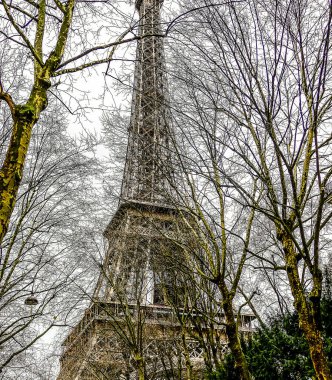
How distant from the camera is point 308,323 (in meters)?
4.91

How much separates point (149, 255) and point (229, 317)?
7475 millimetres

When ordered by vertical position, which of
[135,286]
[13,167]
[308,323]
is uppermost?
[135,286]

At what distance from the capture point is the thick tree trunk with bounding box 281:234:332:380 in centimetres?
466

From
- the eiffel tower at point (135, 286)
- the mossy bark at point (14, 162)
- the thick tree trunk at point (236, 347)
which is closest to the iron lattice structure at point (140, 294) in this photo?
the eiffel tower at point (135, 286)

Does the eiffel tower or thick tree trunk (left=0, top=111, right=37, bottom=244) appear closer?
thick tree trunk (left=0, top=111, right=37, bottom=244)

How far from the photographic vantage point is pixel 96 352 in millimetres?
16375

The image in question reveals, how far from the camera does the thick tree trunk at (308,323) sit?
4660mm

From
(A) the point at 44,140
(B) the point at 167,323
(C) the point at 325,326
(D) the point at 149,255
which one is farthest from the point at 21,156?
(B) the point at 167,323

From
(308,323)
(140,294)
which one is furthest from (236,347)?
(140,294)

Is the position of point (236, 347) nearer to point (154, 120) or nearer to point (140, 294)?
point (140, 294)

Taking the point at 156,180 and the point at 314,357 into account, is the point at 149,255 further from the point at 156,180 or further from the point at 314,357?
the point at 314,357

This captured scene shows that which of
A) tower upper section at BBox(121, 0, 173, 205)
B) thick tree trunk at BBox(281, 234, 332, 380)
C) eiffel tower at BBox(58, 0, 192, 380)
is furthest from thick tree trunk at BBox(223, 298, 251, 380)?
eiffel tower at BBox(58, 0, 192, 380)

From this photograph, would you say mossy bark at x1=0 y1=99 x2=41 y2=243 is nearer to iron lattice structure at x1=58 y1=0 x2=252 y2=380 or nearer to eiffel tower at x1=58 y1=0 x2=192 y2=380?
iron lattice structure at x1=58 y1=0 x2=252 y2=380

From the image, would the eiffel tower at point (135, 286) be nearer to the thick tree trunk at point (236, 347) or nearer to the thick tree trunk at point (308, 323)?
the thick tree trunk at point (236, 347)
